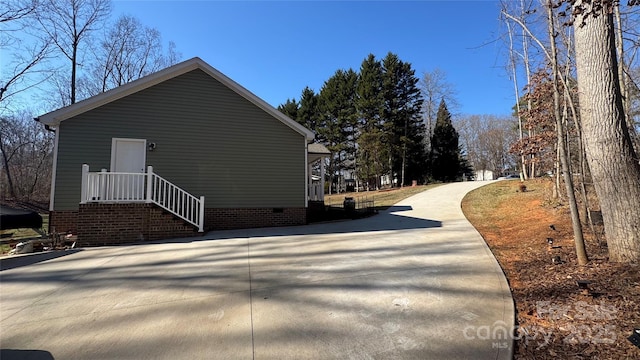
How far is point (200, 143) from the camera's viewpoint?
10.1 metres

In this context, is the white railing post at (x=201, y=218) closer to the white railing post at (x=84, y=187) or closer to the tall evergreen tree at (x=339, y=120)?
the white railing post at (x=84, y=187)

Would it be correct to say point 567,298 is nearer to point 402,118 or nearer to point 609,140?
point 609,140

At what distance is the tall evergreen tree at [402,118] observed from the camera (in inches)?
1209

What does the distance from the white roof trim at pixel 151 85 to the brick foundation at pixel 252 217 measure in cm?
291

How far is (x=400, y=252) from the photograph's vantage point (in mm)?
5941

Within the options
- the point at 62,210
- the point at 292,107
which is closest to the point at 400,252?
the point at 62,210

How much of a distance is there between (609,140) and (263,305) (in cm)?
539

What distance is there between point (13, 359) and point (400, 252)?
17.8ft

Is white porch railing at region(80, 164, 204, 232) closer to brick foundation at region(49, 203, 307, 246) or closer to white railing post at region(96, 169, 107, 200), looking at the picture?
white railing post at region(96, 169, 107, 200)

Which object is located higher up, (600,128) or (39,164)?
(39,164)

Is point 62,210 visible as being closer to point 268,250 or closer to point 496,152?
point 268,250

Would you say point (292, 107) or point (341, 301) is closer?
point (341, 301)

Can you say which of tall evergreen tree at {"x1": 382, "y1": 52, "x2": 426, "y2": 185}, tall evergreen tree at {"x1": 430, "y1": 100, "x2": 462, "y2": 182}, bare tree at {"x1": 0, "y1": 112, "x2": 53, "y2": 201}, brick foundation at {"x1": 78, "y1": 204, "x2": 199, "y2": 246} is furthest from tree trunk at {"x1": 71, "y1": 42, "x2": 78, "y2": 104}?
tall evergreen tree at {"x1": 430, "y1": 100, "x2": 462, "y2": 182}

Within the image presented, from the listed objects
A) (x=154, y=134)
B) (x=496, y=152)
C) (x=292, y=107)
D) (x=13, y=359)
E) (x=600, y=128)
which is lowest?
(x=13, y=359)
